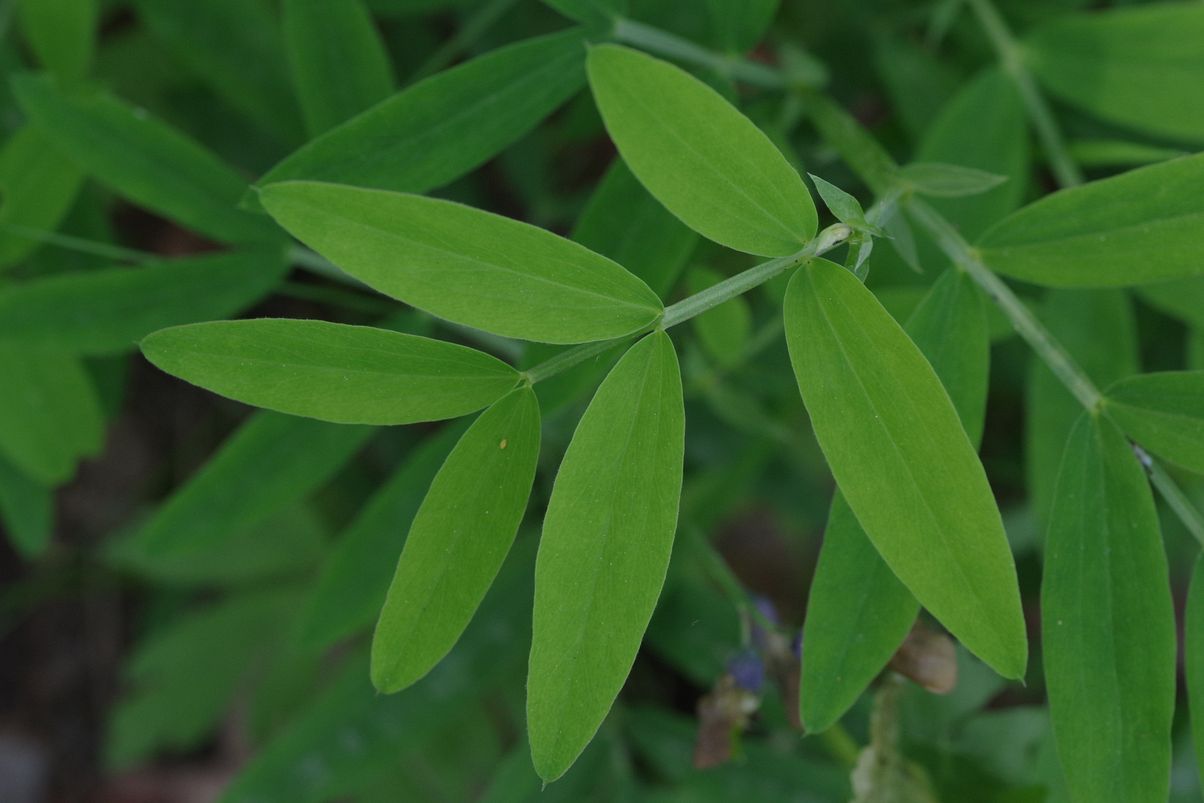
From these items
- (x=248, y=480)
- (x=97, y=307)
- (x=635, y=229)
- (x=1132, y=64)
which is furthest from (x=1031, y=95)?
(x=97, y=307)

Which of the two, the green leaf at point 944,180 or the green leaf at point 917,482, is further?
the green leaf at point 944,180

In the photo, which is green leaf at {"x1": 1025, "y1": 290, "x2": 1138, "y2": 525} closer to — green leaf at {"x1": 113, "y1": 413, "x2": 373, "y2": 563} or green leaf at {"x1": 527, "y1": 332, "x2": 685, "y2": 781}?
green leaf at {"x1": 527, "y1": 332, "x2": 685, "y2": 781}

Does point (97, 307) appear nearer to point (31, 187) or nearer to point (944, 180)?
point (31, 187)

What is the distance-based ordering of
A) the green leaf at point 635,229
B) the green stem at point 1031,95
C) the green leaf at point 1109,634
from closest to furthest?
the green leaf at point 1109,634, the green leaf at point 635,229, the green stem at point 1031,95

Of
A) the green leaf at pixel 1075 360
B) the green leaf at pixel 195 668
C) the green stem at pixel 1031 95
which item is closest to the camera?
the green leaf at pixel 1075 360

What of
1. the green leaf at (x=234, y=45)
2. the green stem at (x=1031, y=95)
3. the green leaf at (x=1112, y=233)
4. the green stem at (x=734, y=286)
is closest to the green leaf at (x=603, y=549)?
the green stem at (x=734, y=286)

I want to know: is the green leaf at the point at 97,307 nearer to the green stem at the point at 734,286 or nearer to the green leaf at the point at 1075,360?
the green stem at the point at 734,286
